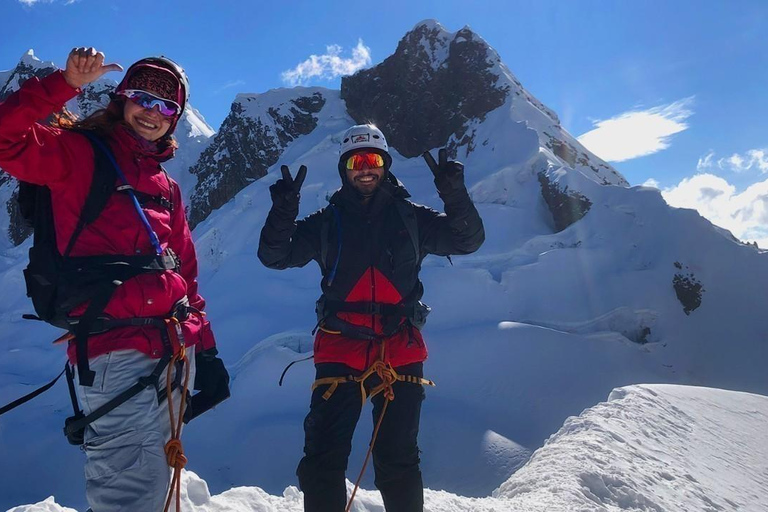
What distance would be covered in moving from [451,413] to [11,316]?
90.9 feet

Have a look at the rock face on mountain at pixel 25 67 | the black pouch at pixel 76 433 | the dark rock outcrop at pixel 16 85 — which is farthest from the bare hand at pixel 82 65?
the rock face on mountain at pixel 25 67

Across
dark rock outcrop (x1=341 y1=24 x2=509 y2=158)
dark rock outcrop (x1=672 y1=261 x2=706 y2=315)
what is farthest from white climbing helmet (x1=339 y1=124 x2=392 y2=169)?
dark rock outcrop (x1=341 y1=24 x2=509 y2=158)

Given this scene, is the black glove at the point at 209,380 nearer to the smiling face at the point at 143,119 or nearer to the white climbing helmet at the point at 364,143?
the smiling face at the point at 143,119

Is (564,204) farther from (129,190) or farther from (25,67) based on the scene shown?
(25,67)

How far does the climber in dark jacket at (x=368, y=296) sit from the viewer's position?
251 centimetres

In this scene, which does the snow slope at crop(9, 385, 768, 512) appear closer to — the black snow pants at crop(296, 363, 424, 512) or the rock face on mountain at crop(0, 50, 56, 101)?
the black snow pants at crop(296, 363, 424, 512)

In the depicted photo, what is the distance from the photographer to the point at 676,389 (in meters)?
5.87

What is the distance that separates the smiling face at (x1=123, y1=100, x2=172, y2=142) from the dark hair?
4 cm

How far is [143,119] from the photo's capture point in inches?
82.2

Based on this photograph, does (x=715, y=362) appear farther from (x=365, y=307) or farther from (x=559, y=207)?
(x=365, y=307)

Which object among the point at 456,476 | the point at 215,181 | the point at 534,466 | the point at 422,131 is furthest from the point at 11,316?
the point at 534,466

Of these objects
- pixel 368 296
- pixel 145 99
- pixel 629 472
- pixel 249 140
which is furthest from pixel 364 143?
pixel 249 140

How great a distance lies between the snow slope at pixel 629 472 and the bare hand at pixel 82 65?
259 centimetres

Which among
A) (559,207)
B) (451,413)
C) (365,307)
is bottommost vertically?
(451,413)
